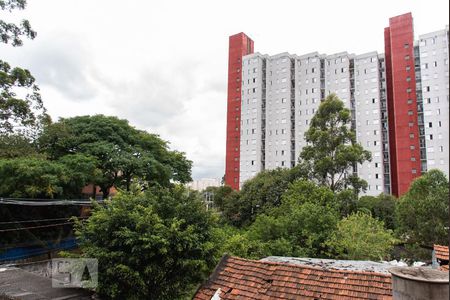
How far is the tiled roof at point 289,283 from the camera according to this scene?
6.62 m

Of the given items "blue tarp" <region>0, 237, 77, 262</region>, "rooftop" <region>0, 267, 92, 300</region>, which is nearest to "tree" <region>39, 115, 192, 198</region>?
"blue tarp" <region>0, 237, 77, 262</region>

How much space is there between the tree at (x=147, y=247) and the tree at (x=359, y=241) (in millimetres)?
7818

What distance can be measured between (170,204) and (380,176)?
43614mm

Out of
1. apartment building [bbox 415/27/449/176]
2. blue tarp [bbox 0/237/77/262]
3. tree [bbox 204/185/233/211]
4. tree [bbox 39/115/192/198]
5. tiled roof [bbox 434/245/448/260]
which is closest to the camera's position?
tiled roof [bbox 434/245/448/260]

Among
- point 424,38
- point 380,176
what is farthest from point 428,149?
point 424,38

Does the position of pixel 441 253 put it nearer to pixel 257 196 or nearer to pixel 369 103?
pixel 257 196

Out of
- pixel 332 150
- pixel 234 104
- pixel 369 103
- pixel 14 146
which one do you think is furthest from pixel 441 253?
pixel 234 104

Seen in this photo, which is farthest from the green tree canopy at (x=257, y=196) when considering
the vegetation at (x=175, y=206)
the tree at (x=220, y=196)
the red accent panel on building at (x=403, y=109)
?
the red accent panel on building at (x=403, y=109)

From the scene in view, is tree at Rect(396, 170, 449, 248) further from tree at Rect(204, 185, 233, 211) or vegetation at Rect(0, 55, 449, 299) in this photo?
tree at Rect(204, 185, 233, 211)

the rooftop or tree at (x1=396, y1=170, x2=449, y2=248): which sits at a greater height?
tree at (x1=396, y1=170, x2=449, y2=248)

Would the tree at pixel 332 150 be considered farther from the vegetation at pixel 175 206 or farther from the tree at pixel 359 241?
the tree at pixel 359 241

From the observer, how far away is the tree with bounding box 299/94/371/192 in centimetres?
2356

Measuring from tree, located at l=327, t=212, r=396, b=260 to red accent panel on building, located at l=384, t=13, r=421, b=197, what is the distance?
1275 inches

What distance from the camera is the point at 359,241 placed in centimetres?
1549
